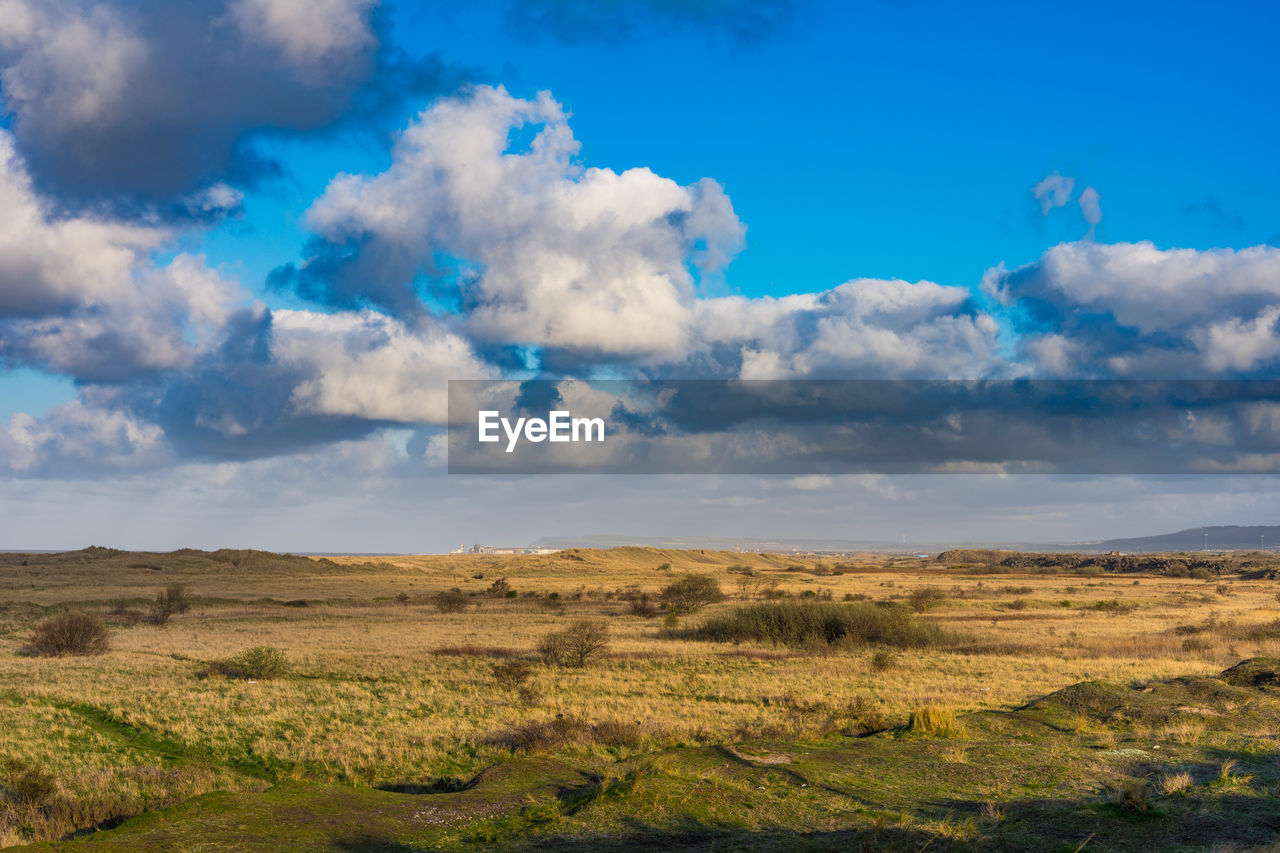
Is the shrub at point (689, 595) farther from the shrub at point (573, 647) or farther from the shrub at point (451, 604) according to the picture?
the shrub at point (573, 647)

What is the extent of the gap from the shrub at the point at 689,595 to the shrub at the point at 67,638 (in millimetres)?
32526

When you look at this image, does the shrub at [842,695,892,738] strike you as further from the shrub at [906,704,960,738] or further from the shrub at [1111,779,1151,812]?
the shrub at [1111,779,1151,812]

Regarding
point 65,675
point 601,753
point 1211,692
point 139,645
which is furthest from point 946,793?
point 139,645

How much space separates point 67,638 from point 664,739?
2742 cm

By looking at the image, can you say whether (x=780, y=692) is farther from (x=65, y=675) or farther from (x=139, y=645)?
(x=139, y=645)

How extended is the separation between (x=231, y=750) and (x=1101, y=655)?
95.5 feet

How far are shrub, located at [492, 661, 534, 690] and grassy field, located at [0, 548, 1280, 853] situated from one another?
15 cm

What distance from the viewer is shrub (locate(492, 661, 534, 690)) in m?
24.6

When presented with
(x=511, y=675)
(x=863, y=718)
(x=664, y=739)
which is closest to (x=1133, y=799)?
(x=664, y=739)

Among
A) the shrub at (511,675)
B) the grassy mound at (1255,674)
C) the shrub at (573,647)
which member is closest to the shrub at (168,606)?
the shrub at (573,647)

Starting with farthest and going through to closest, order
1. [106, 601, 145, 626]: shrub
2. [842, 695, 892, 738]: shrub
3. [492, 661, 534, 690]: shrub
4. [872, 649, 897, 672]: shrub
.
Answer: [106, 601, 145, 626]: shrub → [872, 649, 897, 672]: shrub → [492, 661, 534, 690]: shrub → [842, 695, 892, 738]: shrub

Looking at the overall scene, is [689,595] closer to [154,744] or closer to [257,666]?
[257,666]

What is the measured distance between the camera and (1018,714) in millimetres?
17094

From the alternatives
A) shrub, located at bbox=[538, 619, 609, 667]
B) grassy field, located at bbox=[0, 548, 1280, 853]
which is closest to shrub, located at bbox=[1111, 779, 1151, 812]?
grassy field, located at bbox=[0, 548, 1280, 853]
